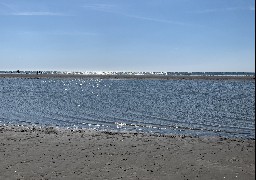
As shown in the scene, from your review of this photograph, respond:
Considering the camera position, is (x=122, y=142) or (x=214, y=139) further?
(x=214, y=139)

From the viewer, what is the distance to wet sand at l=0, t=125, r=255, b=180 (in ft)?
32.5

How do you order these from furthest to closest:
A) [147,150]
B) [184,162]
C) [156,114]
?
1. [156,114]
2. [147,150]
3. [184,162]

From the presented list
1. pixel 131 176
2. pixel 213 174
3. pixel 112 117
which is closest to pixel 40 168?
pixel 131 176

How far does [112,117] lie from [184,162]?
1401cm

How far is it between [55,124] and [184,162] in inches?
485

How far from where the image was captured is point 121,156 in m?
12.1

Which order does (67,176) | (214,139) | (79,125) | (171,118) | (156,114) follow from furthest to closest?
(156,114), (171,118), (79,125), (214,139), (67,176)

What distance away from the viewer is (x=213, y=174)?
10.0 metres

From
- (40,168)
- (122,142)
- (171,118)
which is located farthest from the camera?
(171,118)

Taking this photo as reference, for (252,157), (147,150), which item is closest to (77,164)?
(147,150)

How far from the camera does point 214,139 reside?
16.0 meters

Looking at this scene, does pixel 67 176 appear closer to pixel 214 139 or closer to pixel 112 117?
pixel 214 139

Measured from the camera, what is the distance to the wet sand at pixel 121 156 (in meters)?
9.91

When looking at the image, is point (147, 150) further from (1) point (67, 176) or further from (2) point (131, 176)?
(1) point (67, 176)
